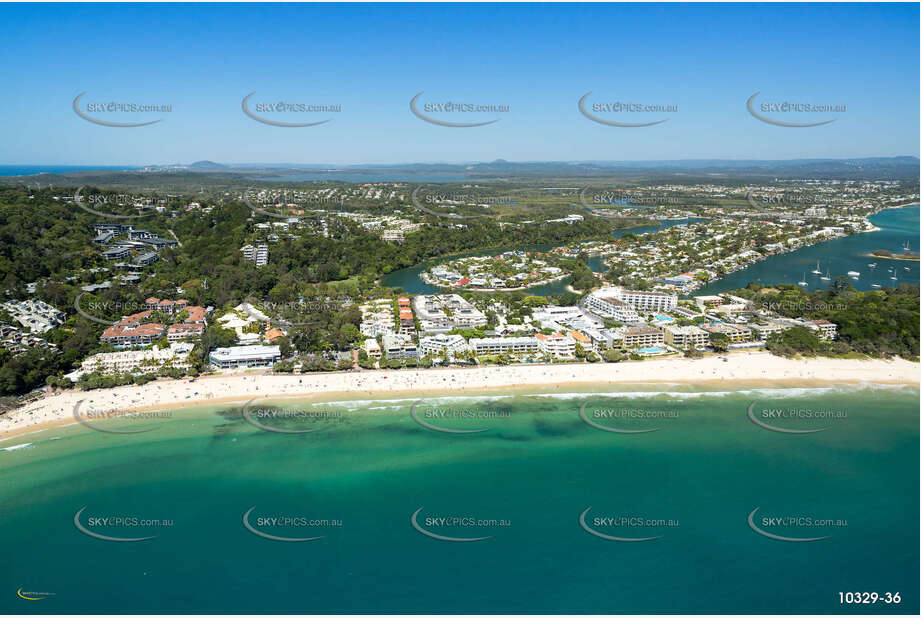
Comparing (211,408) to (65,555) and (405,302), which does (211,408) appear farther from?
(405,302)

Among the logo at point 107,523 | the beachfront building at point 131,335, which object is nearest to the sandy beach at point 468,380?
the beachfront building at point 131,335

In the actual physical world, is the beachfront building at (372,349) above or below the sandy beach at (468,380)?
above

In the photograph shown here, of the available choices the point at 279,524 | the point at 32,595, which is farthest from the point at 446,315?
the point at 32,595

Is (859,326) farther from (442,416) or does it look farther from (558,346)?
(442,416)

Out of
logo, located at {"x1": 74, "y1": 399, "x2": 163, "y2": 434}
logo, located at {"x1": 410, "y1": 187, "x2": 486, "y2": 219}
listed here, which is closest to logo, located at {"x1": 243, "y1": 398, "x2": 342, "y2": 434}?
logo, located at {"x1": 74, "y1": 399, "x2": 163, "y2": 434}

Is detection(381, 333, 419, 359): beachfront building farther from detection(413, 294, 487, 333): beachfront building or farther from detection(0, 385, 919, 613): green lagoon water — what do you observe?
detection(0, 385, 919, 613): green lagoon water

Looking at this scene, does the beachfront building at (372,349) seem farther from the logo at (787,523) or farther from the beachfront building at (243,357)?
the logo at (787,523)
